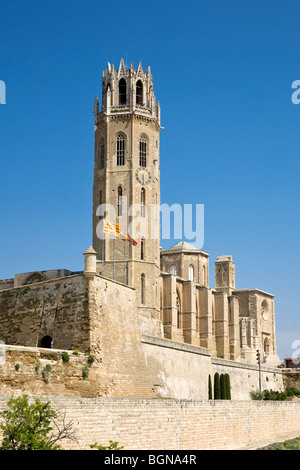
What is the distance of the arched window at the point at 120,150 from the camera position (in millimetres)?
47500

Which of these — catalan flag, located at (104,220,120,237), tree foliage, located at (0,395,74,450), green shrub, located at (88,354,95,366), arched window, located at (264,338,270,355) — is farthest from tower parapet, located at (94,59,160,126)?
tree foliage, located at (0,395,74,450)

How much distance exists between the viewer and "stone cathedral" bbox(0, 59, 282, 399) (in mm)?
25188

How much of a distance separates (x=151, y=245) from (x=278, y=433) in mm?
20854

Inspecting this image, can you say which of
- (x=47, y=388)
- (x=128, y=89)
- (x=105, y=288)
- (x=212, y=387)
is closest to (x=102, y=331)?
(x=105, y=288)

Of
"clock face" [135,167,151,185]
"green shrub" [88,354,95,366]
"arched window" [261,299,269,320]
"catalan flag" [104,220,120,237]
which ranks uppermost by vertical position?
"clock face" [135,167,151,185]

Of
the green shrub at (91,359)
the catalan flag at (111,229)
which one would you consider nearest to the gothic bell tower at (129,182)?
the catalan flag at (111,229)

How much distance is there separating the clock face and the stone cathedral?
79 mm

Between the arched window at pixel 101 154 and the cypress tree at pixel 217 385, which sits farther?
the arched window at pixel 101 154

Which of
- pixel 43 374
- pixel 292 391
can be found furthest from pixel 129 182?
pixel 43 374

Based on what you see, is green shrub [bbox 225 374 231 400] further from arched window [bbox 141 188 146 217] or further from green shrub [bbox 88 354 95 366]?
arched window [bbox 141 188 146 217]

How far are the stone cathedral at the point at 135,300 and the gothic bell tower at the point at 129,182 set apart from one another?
0.08 meters

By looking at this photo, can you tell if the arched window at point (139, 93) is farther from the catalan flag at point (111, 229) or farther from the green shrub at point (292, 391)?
the green shrub at point (292, 391)

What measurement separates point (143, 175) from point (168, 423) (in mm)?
29454
